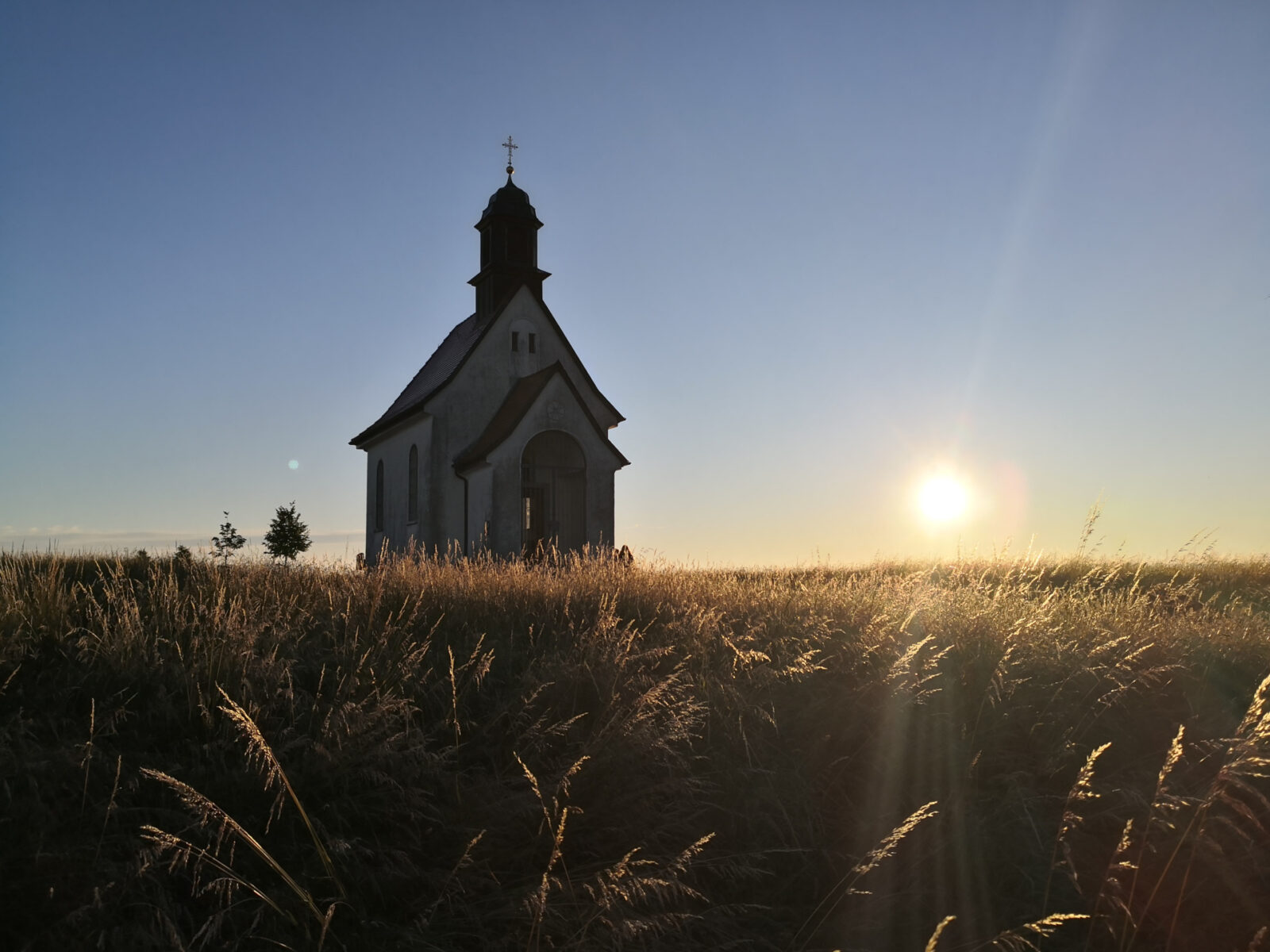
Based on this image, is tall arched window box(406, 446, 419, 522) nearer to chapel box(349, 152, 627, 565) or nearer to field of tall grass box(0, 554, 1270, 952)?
chapel box(349, 152, 627, 565)

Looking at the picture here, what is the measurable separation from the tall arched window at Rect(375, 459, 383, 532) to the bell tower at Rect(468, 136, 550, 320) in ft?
18.9

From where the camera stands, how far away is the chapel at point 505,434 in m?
20.0

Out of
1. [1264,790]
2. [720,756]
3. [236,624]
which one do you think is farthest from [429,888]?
[1264,790]

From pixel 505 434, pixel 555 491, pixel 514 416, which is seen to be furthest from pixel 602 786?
pixel 555 491

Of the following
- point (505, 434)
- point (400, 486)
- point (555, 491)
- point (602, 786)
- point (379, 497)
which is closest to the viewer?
point (602, 786)

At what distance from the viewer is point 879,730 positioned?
5945 mm

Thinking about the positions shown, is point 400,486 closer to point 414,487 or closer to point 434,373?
point 414,487

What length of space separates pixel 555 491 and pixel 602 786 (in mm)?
16132

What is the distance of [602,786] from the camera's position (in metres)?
4.74

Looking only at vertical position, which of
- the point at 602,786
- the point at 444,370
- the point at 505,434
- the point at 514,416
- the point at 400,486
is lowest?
the point at 602,786

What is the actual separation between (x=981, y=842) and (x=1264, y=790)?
93.6 inches

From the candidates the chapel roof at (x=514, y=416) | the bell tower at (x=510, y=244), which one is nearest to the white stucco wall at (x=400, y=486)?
the chapel roof at (x=514, y=416)

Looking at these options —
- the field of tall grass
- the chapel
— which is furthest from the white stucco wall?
the field of tall grass

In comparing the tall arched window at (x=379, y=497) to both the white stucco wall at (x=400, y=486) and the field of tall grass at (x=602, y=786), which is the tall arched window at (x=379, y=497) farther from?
the field of tall grass at (x=602, y=786)
